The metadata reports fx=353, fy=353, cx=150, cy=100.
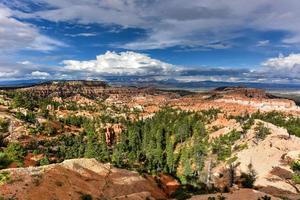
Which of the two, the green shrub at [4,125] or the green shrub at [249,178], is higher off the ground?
the green shrub at [4,125]

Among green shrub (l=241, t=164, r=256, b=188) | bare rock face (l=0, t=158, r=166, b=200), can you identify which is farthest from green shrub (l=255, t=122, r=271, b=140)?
bare rock face (l=0, t=158, r=166, b=200)

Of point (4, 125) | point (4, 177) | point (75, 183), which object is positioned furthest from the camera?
point (4, 125)

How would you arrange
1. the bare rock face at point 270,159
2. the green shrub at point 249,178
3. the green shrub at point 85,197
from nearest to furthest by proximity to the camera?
1. the green shrub at point 85,197
2. the bare rock face at point 270,159
3. the green shrub at point 249,178

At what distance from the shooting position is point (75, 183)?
63531 mm

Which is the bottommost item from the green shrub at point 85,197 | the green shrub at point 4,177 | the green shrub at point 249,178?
the green shrub at point 249,178

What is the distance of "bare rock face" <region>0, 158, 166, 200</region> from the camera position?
172 feet

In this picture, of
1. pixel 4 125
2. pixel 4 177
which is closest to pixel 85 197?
pixel 4 177

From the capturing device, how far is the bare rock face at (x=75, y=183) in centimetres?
5244

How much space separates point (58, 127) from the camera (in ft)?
613

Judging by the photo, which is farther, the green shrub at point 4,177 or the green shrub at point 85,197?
the green shrub at point 85,197

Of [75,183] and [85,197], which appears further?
[75,183]

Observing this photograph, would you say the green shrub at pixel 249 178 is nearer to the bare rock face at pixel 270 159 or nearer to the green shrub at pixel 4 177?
the bare rock face at pixel 270 159

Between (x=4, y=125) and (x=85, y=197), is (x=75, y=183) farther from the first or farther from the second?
(x=4, y=125)

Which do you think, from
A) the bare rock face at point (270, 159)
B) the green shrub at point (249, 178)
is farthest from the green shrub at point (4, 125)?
the green shrub at point (249, 178)
